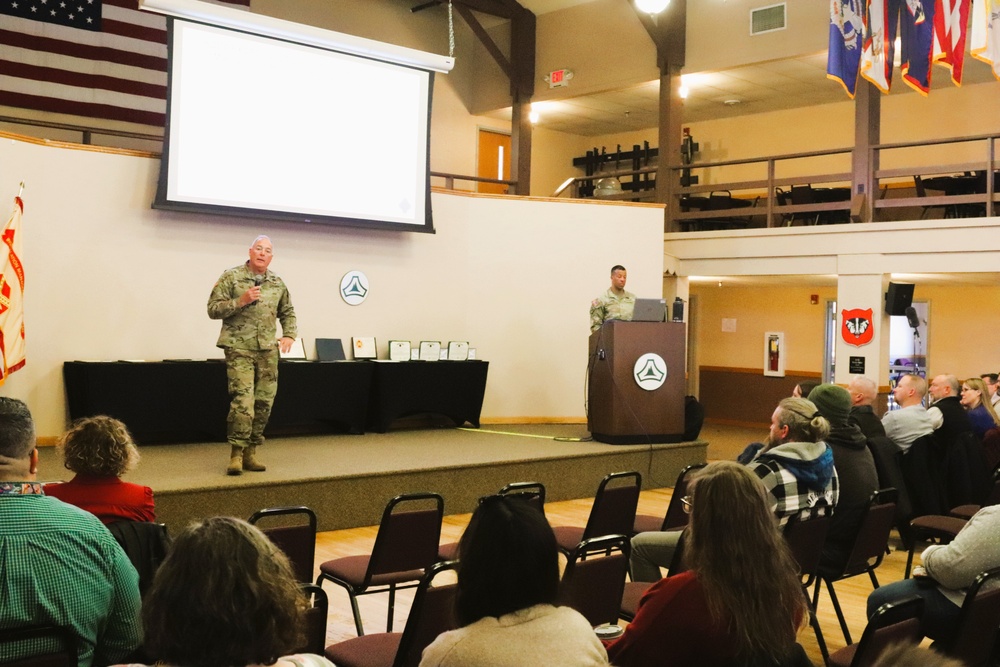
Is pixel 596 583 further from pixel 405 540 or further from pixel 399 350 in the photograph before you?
pixel 399 350

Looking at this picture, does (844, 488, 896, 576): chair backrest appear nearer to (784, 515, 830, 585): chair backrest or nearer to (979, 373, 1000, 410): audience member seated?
(784, 515, 830, 585): chair backrest

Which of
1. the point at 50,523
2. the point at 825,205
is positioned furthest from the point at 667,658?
the point at 825,205

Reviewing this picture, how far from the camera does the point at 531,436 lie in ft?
28.1

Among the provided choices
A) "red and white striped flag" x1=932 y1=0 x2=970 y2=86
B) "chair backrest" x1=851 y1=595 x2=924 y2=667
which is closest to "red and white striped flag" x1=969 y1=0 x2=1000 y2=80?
"red and white striped flag" x1=932 y1=0 x2=970 y2=86

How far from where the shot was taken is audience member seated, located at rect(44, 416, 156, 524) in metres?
2.71

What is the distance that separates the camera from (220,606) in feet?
4.95

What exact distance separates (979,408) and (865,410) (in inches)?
47.1

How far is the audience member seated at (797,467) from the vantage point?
3621 mm

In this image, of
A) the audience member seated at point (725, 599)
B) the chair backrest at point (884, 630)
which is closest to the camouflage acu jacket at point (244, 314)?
the audience member seated at point (725, 599)

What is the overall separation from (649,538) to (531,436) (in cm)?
460

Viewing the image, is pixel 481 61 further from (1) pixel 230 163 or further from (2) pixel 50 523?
(2) pixel 50 523

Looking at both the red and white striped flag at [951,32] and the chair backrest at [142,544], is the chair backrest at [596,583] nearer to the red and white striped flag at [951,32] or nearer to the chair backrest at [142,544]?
the chair backrest at [142,544]

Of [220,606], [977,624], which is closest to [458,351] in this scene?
[977,624]

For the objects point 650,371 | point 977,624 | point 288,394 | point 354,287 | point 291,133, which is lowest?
point 977,624
